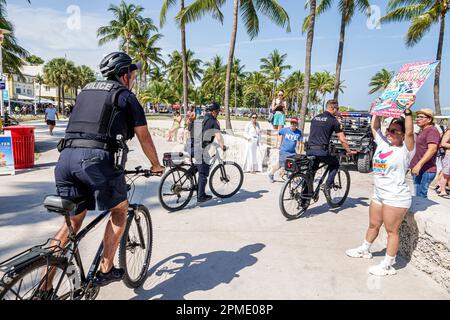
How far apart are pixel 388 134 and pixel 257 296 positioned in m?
2.31

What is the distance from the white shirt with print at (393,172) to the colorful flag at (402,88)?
40 cm

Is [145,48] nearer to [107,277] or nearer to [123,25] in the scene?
[123,25]

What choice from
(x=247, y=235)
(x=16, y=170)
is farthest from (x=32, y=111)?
(x=247, y=235)

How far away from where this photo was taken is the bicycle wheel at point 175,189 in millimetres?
5574

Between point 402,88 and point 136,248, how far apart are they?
10.8ft

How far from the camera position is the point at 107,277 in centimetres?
261

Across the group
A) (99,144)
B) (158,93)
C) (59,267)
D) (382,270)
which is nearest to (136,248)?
(59,267)

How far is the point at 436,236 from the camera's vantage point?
336cm

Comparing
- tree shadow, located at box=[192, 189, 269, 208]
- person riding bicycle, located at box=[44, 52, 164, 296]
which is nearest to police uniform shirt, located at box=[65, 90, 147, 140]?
person riding bicycle, located at box=[44, 52, 164, 296]

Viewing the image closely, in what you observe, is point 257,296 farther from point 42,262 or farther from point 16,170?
point 16,170

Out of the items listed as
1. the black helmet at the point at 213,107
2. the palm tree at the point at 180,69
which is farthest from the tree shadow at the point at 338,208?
the palm tree at the point at 180,69

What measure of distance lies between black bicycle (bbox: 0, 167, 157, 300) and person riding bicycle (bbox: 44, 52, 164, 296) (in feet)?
0.37

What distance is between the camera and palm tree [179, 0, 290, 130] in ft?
52.1
